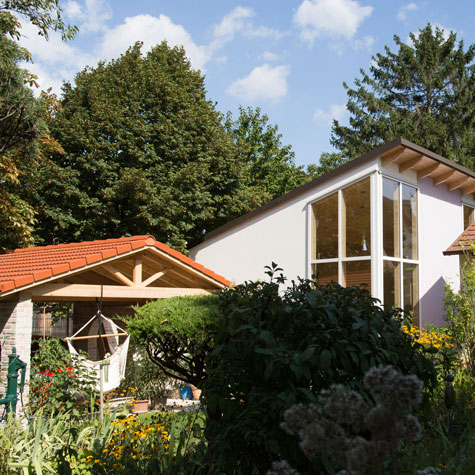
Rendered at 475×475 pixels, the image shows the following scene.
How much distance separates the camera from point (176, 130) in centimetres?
1986

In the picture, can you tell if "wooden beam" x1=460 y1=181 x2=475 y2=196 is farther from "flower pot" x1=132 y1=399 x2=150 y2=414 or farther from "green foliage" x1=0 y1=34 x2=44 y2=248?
"green foliage" x1=0 y1=34 x2=44 y2=248

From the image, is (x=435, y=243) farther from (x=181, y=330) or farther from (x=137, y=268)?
(x=181, y=330)

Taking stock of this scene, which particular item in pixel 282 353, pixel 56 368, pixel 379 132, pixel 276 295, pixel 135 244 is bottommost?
pixel 56 368

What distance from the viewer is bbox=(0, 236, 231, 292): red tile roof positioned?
931cm

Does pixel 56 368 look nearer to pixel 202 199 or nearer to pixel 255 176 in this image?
pixel 202 199

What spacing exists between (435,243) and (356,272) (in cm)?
280

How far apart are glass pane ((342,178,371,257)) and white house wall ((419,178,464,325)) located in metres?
1.76

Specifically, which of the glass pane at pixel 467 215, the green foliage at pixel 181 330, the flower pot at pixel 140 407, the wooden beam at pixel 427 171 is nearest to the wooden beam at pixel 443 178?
the wooden beam at pixel 427 171

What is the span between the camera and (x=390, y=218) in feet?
42.0

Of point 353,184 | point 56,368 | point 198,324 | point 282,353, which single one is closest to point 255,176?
point 353,184

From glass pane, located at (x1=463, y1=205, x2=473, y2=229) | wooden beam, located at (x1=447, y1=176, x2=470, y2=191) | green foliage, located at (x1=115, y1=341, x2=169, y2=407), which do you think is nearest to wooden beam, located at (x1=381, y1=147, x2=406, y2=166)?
wooden beam, located at (x1=447, y1=176, x2=470, y2=191)

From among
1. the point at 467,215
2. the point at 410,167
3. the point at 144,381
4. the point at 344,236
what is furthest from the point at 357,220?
the point at 144,381

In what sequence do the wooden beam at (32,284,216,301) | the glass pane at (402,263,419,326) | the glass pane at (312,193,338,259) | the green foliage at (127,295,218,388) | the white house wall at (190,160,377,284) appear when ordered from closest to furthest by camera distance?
the green foliage at (127,295,218,388)
the wooden beam at (32,284,216,301)
the glass pane at (402,263,419,326)
the glass pane at (312,193,338,259)
the white house wall at (190,160,377,284)

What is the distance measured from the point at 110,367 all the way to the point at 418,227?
838 cm
